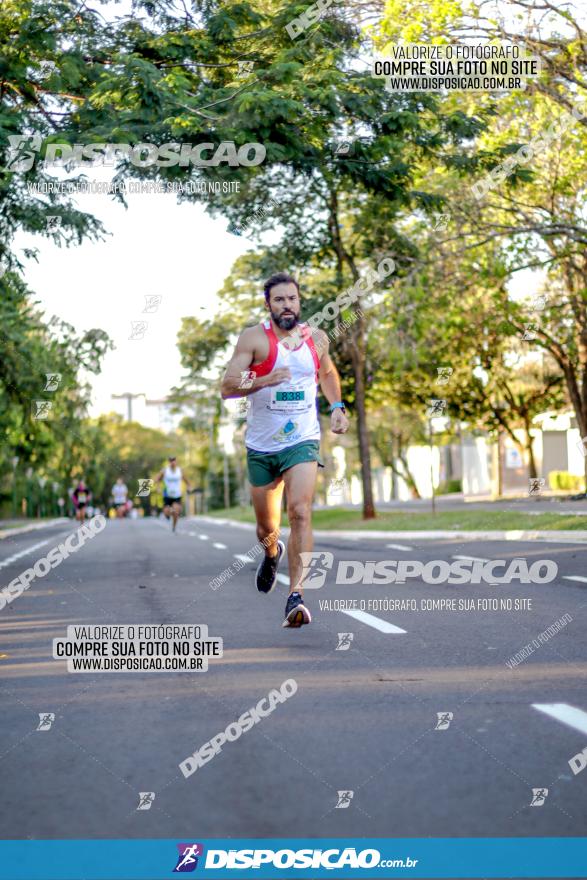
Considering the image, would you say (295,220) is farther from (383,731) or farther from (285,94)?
(383,731)

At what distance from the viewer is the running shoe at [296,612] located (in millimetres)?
7844

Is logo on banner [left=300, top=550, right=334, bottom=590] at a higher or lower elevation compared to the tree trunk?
lower

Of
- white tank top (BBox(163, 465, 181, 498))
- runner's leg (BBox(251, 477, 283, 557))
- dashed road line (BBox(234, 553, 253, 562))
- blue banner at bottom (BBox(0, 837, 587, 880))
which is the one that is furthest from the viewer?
white tank top (BBox(163, 465, 181, 498))

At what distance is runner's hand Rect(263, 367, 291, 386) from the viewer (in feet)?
25.2

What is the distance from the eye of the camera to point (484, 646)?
7230 millimetres

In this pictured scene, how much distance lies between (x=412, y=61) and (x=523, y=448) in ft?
96.2

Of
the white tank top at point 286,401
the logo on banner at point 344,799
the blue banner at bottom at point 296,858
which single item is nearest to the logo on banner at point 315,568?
the white tank top at point 286,401

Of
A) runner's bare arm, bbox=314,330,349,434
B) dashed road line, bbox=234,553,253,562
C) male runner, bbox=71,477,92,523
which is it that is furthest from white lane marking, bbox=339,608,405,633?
male runner, bbox=71,477,92,523

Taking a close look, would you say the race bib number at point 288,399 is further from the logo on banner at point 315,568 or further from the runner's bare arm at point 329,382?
the logo on banner at point 315,568

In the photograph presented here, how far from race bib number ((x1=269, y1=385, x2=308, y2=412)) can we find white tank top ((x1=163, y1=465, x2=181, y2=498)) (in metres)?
18.2

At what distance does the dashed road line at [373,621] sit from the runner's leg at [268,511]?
810mm

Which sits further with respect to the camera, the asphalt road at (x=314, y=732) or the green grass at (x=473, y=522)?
the green grass at (x=473, y=522)

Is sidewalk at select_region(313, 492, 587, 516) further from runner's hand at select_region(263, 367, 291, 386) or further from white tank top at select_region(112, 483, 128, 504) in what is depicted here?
runner's hand at select_region(263, 367, 291, 386)

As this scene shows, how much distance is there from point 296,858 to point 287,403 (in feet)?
15.9
